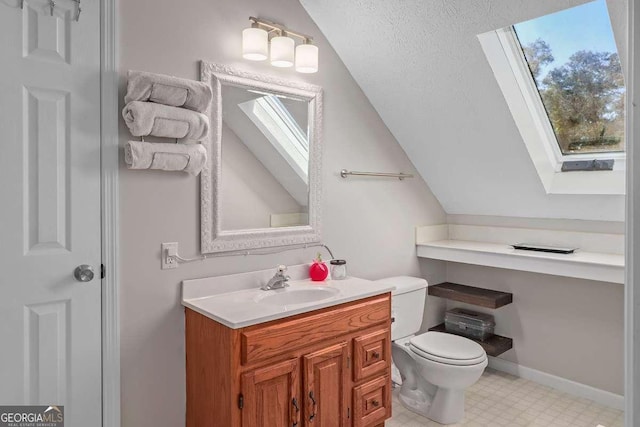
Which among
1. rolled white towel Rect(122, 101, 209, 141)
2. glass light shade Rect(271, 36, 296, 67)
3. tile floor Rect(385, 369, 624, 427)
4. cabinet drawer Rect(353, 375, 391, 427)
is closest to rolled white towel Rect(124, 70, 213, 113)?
rolled white towel Rect(122, 101, 209, 141)

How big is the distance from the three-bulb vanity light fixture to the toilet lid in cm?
172

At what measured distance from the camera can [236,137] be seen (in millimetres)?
2230

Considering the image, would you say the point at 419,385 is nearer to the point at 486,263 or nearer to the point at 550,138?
the point at 486,263

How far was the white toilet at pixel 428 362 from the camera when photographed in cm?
247

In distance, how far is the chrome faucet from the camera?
7.43ft

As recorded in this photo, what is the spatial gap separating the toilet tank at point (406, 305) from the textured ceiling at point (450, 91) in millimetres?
853

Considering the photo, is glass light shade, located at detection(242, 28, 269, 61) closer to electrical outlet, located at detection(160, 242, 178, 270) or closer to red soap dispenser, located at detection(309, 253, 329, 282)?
electrical outlet, located at detection(160, 242, 178, 270)

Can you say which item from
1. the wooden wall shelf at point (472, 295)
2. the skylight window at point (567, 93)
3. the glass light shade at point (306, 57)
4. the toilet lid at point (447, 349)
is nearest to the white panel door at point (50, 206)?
the glass light shade at point (306, 57)

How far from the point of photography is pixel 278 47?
2.26 meters

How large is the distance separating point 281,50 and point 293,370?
1564 mm

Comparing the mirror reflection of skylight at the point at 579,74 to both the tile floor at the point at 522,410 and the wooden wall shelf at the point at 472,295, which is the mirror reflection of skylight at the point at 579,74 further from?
the tile floor at the point at 522,410

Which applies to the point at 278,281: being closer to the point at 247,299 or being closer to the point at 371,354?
the point at 247,299

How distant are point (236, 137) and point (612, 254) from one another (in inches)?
94.0

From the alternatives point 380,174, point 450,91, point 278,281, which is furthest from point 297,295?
point 450,91
